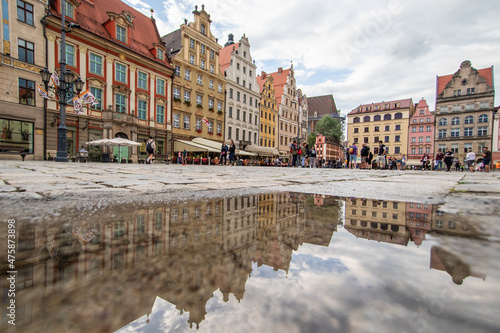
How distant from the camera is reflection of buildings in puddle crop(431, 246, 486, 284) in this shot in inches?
23.8

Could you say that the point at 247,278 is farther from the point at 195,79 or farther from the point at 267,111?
the point at 267,111

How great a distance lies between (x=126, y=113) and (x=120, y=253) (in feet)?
75.4

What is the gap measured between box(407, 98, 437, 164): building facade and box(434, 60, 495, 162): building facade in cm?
166

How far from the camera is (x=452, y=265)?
67cm

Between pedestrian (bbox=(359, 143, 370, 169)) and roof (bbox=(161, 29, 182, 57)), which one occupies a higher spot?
roof (bbox=(161, 29, 182, 57))

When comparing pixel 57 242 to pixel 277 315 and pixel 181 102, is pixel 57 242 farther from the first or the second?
pixel 181 102

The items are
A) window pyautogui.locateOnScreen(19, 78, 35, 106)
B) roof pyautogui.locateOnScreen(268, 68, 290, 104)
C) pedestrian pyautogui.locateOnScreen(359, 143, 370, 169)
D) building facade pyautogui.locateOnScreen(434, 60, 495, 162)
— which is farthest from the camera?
building facade pyautogui.locateOnScreen(434, 60, 495, 162)

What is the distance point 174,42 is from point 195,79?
4.52m

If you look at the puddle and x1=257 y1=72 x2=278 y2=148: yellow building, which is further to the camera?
x1=257 y1=72 x2=278 y2=148: yellow building

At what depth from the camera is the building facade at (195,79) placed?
2627 cm

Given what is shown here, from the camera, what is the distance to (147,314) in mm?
460

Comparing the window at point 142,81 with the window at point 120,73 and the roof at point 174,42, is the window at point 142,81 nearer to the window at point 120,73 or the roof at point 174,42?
the window at point 120,73

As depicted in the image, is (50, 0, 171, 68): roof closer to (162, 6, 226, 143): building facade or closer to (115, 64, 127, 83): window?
(115, 64, 127, 83): window

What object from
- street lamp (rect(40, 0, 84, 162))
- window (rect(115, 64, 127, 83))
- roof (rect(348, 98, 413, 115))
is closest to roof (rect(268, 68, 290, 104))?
roof (rect(348, 98, 413, 115))
